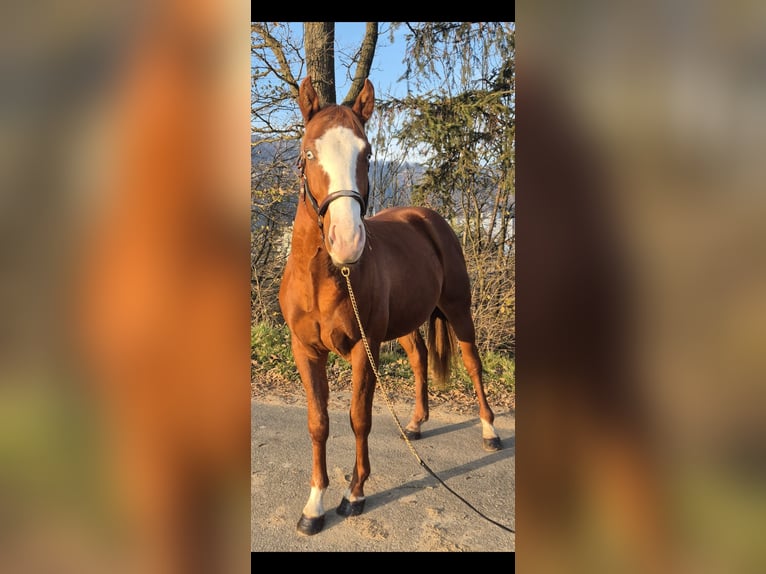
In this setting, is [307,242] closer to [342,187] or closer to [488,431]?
[342,187]

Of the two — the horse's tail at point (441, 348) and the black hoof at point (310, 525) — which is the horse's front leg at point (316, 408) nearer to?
the black hoof at point (310, 525)

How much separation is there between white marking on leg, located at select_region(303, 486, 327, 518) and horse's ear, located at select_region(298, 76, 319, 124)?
2.08 metres

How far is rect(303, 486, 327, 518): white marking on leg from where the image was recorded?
2.51 meters

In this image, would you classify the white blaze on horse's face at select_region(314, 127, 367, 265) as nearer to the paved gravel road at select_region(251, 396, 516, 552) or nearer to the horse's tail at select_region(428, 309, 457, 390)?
the paved gravel road at select_region(251, 396, 516, 552)

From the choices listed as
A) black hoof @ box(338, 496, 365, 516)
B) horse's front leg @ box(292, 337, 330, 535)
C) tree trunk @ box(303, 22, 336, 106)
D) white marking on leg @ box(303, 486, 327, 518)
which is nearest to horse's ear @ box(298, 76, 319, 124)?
horse's front leg @ box(292, 337, 330, 535)

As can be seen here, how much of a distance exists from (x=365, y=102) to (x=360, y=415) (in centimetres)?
179

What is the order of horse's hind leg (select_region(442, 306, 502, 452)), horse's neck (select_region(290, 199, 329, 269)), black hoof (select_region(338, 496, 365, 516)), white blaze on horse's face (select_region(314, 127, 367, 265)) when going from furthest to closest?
horse's hind leg (select_region(442, 306, 502, 452)), black hoof (select_region(338, 496, 365, 516)), horse's neck (select_region(290, 199, 329, 269)), white blaze on horse's face (select_region(314, 127, 367, 265))

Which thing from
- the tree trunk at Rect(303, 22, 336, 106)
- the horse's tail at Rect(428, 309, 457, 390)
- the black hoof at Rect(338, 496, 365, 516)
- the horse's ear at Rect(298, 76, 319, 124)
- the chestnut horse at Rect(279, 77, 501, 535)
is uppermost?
the tree trunk at Rect(303, 22, 336, 106)
